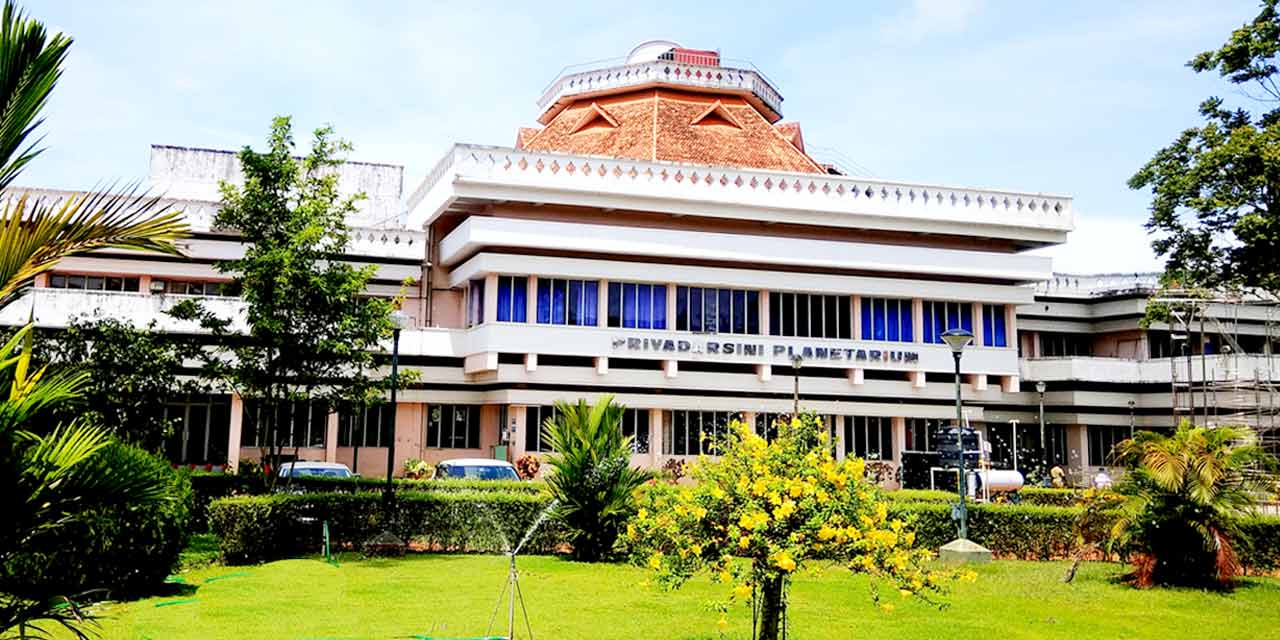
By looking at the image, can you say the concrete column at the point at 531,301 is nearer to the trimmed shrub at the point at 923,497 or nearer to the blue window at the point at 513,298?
the blue window at the point at 513,298

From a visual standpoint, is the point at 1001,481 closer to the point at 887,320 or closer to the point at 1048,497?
the point at 1048,497

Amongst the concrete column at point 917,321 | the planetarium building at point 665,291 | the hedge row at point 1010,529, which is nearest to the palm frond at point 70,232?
the hedge row at point 1010,529

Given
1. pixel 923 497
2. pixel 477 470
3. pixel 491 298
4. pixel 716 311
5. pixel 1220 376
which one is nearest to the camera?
pixel 923 497

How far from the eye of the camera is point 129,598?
12500mm

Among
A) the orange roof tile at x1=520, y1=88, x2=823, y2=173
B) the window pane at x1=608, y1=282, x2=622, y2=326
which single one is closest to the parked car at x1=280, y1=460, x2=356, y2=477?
the window pane at x1=608, y1=282, x2=622, y2=326

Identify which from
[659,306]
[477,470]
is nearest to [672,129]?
[659,306]

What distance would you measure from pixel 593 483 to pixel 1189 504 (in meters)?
9.33

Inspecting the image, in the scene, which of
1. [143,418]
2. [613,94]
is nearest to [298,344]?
[143,418]

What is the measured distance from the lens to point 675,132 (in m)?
36.8

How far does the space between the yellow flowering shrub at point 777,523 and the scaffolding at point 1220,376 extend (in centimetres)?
2646

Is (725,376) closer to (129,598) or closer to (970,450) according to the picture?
(970,450)

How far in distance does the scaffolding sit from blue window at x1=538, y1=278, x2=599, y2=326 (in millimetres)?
17818

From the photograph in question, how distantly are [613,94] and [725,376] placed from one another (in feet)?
42.0

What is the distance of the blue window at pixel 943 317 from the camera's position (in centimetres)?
3528
